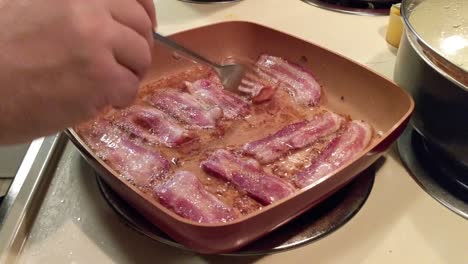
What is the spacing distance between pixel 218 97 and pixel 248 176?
0.66 feet

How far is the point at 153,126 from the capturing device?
2.78 ft

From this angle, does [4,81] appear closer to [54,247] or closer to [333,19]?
[54,247]

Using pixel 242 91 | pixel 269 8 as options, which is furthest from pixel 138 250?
pixel 269 8

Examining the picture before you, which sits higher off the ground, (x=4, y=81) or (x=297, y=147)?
(x=4, y=81)

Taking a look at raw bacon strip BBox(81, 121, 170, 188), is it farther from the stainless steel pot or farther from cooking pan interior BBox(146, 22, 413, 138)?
the stainless steel pot

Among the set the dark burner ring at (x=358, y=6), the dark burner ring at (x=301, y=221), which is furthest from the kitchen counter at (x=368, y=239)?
the dark burner ring at (x=358, y=6)

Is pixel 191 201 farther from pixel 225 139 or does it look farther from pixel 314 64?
pixel 314 64

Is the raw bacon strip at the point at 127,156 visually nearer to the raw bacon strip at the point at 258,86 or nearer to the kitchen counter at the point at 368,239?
the kitchen counter at the point at 368,239

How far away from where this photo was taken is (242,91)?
3.04 feet

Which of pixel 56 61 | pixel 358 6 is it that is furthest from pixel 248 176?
pixel 358 6

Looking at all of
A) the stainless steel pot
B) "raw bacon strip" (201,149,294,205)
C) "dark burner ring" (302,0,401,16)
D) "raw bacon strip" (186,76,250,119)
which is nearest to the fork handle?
"raw bacon strip" (186,76,250,119)

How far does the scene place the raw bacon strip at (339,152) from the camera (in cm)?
75

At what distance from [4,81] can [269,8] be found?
2.62ft

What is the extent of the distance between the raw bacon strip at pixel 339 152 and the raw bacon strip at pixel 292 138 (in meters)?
0.03
